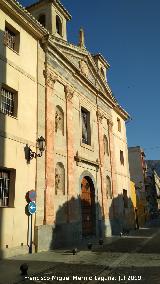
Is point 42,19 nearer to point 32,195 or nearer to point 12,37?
point 12,37

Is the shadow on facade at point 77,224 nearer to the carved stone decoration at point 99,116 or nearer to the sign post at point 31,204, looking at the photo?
the sign post at point 31,204

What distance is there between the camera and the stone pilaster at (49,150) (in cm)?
1445

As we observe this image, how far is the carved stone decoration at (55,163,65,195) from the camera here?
1609 cm

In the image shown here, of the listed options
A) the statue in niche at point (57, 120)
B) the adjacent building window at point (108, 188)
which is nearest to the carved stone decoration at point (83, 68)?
the statue in niche at point (57, 120)

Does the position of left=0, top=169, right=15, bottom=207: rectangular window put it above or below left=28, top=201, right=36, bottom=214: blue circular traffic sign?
above

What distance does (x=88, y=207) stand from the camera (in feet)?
64.7

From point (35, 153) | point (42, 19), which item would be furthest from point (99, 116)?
point (35, 153)

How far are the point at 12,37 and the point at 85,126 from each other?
28.8 ft

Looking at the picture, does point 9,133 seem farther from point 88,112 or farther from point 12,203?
point 88,112

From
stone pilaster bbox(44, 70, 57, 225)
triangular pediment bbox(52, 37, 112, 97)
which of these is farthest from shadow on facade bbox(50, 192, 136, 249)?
triangular pediment bbox(52, 37, 112, 97)

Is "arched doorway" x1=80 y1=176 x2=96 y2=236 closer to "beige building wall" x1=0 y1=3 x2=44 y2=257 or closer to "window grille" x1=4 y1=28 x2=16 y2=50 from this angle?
"beige building wall" x1=0 y1=3 x2=44 y2=257

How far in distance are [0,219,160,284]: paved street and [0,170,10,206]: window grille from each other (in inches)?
87.8

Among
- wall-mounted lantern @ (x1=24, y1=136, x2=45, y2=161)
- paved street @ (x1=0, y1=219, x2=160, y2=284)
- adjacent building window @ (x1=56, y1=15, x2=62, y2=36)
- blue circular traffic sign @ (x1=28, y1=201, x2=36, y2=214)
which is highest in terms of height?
adjacent building window @ (x1=56, y1=15, x2=62, y2=36)

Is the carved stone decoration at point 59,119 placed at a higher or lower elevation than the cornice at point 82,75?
lower
